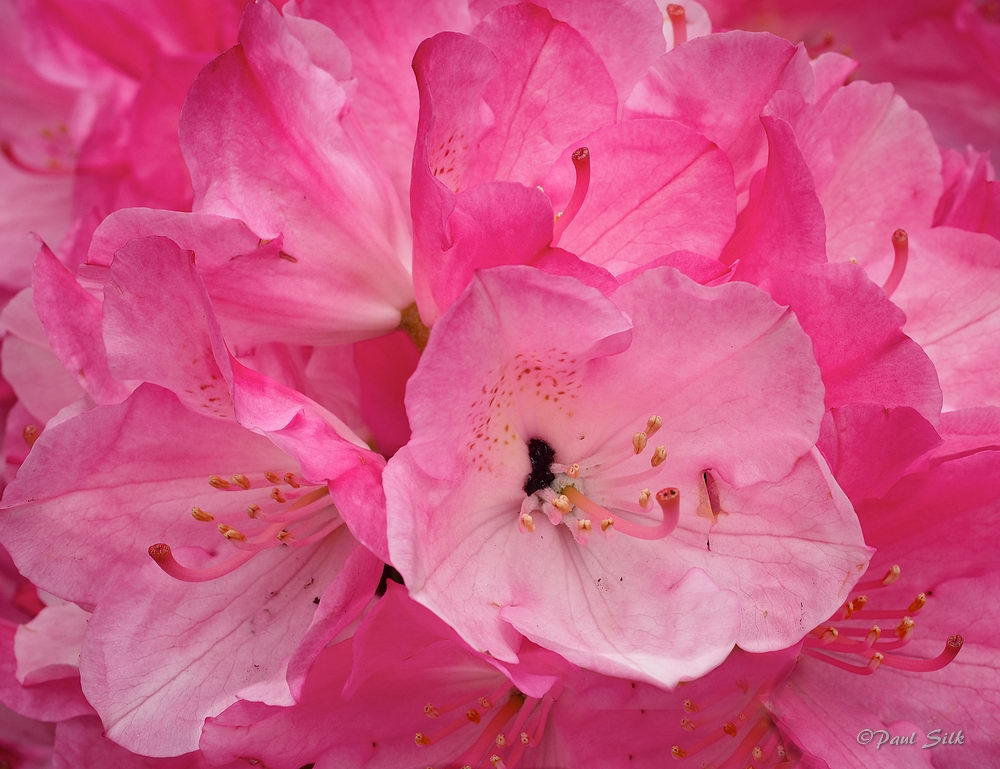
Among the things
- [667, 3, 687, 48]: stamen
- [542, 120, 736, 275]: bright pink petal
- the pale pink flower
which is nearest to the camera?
the pale pink flower

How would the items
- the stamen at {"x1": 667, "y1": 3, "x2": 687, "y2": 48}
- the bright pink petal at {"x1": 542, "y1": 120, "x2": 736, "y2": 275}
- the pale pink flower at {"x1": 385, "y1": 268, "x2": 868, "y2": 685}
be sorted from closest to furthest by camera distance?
1. the pale pink flower at {"x1": 385, "y1": 268, "x2": 868, "y2": 685}
2. the bright pink petal at {"x1": 542, "y1": 120, "x2": 736, "y2": 275}
3. the stamen at {"x1": 667, "y1": 3, "x2": 687, "y2": 48}

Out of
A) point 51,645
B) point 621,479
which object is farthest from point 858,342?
point 51,645

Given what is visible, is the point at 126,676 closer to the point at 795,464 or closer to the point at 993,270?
the point at 795,464

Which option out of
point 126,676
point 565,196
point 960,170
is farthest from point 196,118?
point 960,170

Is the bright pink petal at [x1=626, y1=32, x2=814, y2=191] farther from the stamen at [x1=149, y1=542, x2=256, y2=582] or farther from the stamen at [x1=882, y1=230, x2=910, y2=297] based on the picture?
the stamen at [x1=149, y1=542, x2=256, y2=582]

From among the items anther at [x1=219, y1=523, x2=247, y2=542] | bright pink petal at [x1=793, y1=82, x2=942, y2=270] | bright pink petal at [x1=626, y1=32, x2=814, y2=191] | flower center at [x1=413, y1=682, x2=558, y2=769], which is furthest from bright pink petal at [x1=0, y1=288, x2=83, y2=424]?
bright pink petal at [x1=793, y1=82, x2=942, y2=270]

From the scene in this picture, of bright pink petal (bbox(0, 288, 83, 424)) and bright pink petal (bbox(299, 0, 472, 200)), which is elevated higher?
bright pink petal (bbox(299, 0, 472, 200))

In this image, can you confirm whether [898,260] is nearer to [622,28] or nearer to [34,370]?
[622,28]
